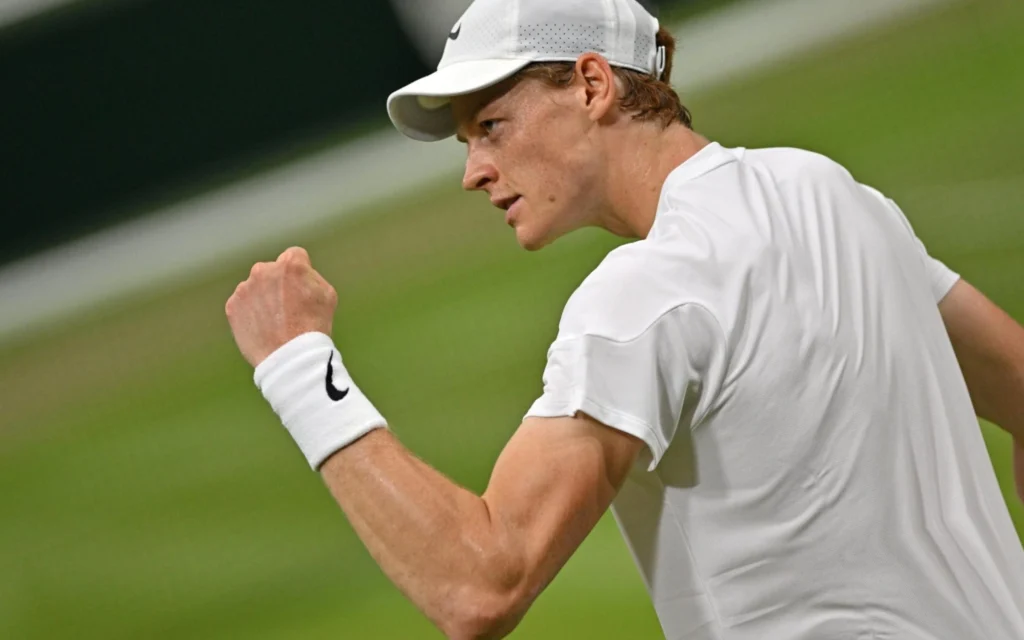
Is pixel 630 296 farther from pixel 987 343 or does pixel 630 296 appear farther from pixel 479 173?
pixel 987 343

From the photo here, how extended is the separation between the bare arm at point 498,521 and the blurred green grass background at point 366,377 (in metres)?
1.68

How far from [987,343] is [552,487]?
0.75 metres

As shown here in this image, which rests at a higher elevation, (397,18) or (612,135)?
(397,18)

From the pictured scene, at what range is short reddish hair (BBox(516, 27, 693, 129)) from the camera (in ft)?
4.94

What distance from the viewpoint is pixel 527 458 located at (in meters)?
1.13

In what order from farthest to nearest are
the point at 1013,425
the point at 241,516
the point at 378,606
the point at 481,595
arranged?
the point at 241,516, the point at 378,606, the point at 1013,425, the point at 481,595

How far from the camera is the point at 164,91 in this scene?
3.79m

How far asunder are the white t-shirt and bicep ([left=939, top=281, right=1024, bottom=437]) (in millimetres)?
318

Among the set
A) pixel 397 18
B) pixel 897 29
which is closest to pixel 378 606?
pixel 397 18

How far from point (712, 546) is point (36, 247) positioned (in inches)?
131

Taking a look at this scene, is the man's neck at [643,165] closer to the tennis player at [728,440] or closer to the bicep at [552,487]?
the tennis player at [728,440]

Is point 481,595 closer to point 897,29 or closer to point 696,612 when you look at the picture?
point 696,612

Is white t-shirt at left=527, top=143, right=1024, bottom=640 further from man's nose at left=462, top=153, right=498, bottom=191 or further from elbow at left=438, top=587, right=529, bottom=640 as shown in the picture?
man's nose at left=462, top=153, right=498, bottom=191

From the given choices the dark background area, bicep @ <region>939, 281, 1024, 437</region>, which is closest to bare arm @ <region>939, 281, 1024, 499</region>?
bicep @ <region>939, 281, 1024, 437</region>
